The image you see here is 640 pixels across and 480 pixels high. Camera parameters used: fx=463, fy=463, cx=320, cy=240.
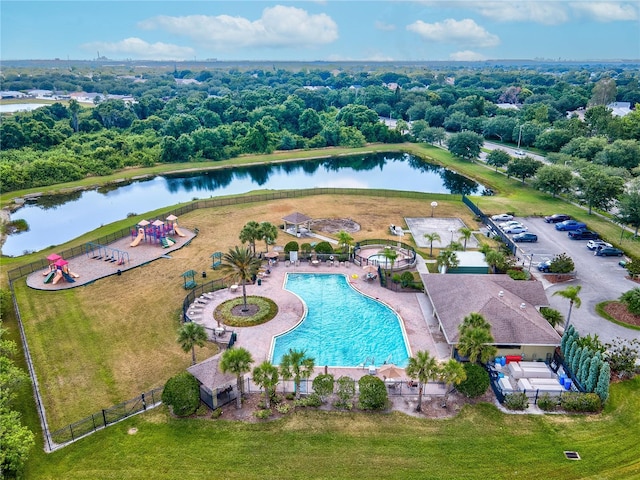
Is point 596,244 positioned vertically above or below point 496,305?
below

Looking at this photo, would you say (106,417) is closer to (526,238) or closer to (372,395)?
(372,395)

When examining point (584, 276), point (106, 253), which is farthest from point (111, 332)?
point (584, 276)

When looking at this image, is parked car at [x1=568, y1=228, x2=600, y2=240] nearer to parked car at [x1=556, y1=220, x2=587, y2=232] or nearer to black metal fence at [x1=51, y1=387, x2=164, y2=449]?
parked car at [x1=556, y1=220, x2=587, y2=232]

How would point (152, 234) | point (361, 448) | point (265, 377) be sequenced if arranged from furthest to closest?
1. point (152, 234)
2. point (265, 377)
3. point (361, 448)

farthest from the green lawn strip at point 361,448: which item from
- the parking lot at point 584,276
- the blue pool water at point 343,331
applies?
the parking lot at point 584,276

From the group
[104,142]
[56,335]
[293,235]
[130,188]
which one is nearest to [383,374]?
[56,335]

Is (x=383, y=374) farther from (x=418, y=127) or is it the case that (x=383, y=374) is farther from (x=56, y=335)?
(x=418, y=127)
